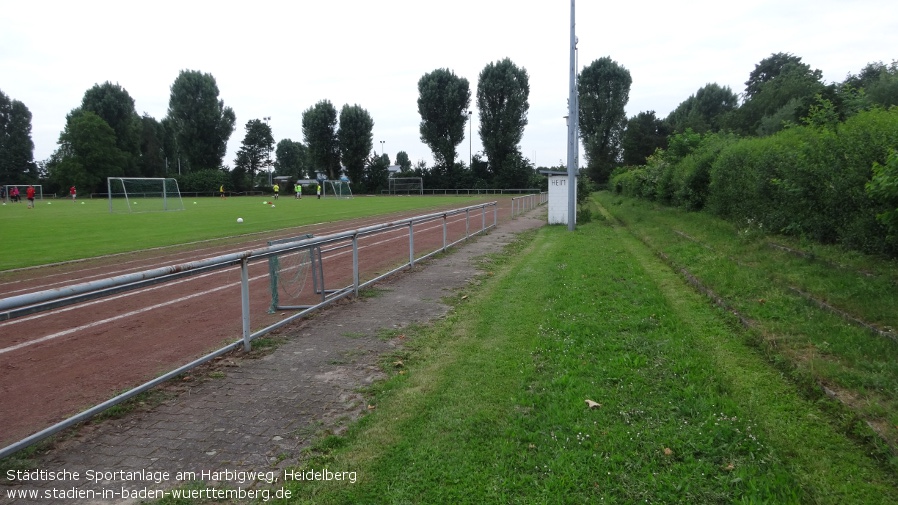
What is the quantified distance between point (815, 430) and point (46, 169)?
98306 mm

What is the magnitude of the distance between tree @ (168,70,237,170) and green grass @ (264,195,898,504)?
82.0 metres

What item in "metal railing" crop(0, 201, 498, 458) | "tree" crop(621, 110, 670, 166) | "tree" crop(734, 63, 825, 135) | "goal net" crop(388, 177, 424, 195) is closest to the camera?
"metal railing" crop(0, 201, 498, 458)

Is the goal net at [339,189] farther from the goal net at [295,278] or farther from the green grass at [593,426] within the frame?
the green grass at [593,426]

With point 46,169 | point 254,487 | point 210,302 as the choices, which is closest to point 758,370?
point 254,487

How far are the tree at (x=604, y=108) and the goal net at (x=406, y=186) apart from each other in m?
23.2

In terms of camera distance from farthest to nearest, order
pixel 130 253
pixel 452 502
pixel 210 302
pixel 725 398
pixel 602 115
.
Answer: pixel 602 115 < pixel 130 253 < pixel 210 302 < pixel 725 398 < pixel 452 502

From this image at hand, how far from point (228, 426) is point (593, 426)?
2643 mm

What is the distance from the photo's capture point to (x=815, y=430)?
4.17 m

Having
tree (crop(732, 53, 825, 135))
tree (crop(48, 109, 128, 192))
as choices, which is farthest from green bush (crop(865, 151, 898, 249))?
tree (crop(48, 109, 128, 192))

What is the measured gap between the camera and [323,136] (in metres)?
79.1

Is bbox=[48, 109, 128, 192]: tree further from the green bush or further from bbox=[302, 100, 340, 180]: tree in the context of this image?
the green bush

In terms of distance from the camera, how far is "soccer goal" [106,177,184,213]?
40469mm

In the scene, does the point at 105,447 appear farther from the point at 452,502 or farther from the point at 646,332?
the point at 646,332

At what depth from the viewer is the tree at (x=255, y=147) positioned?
9706 centimetres
